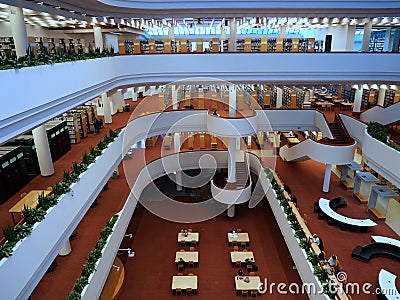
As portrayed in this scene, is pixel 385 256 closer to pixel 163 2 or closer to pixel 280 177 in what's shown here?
pixel 280 177

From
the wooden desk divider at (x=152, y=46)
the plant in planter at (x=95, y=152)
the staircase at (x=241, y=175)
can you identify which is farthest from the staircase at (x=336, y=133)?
the plant in planter at (x=95, y=152)

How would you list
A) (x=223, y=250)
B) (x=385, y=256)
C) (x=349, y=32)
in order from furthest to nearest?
1. (x=349, y=32)
2. (x=223, y=250)
3. (x=385, y=256)

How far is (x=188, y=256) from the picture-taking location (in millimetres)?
15344

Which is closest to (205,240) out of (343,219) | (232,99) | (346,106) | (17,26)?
(343,219)

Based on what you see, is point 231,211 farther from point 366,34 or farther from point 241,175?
point 366,34

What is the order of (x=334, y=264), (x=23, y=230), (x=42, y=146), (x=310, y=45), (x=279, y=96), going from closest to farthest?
(x=23, y=230)
(x=334, y=264)
(x=42, y=146)
(x=310, y=45)
(x=279, y=96)

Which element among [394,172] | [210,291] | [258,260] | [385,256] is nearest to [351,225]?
[385,256]

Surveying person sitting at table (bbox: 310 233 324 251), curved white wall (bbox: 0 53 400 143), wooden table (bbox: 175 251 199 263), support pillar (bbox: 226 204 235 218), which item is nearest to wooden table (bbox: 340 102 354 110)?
curved white wall (bbox: 0 53 400 143)

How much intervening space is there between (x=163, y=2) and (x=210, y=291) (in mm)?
13307

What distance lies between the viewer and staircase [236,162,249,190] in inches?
728

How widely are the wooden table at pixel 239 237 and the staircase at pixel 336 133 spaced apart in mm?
6517

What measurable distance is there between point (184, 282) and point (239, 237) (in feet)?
14.3

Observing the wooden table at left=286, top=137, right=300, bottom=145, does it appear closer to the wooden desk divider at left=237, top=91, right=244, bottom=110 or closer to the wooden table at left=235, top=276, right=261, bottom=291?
the wooden desk divider at left=237, top=91, right=244, bottom=110

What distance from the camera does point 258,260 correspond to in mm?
15695
